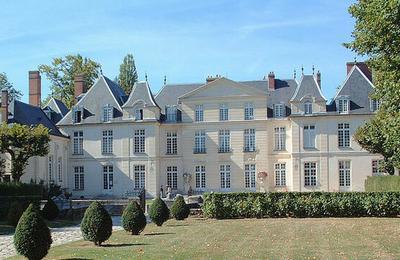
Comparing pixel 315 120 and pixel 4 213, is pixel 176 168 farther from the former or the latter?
pixel 4 213

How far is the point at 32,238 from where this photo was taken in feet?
38.1

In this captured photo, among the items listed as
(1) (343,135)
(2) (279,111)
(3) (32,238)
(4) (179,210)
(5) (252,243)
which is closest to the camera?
(3) (32,238)

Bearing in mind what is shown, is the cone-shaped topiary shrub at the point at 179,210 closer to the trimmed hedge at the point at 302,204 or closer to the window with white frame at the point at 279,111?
the trimmed hedge at the point at 302,204

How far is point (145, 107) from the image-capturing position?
4400 cm

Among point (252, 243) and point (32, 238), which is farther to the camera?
point (252, 243)

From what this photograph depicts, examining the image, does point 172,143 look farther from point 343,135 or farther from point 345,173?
point 345,173

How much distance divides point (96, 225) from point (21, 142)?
18035 millimetres

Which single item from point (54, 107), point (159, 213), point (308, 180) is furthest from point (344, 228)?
point (54, 107)

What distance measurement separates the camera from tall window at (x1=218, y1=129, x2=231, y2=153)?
4406 centimetres

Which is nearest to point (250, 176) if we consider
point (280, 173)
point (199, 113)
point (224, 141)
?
point (280, 173)

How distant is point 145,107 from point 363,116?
50.7 ft

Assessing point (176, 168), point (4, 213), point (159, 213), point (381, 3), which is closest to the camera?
point (381, 3)

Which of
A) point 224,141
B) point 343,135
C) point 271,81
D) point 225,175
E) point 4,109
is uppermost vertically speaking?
point 271,81

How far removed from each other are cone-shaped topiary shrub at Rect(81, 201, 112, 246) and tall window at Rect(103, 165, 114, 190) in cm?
2985
